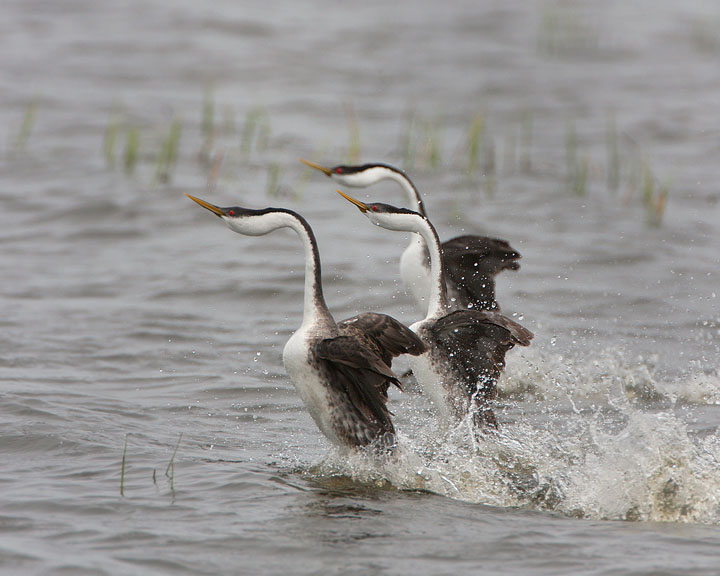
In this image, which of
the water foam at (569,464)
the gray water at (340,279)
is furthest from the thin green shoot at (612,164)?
the water foam at (569,464)

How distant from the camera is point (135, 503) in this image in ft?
19.4

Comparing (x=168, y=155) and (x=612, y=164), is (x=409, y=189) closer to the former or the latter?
(x=168, y=155)

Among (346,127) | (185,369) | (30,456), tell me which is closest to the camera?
(30,456)

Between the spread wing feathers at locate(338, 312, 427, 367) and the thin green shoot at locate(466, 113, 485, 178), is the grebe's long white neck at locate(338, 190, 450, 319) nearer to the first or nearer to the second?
the spread wing feathers at locate(338, 312, 427, 367)

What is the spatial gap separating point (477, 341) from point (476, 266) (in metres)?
1.47

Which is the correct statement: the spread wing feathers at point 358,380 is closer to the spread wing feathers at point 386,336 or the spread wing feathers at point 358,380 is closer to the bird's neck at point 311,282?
the spread wing feathers at point 386,336

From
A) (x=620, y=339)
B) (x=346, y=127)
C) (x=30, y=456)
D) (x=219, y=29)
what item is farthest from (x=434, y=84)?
(x=30, y=456)

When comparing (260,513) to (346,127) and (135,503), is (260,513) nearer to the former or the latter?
(135,503)

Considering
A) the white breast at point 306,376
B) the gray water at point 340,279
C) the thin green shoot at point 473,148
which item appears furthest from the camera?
the thin green shoot at point 473,148

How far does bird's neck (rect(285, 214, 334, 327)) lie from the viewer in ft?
21.1

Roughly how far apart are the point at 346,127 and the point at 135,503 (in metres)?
11.6

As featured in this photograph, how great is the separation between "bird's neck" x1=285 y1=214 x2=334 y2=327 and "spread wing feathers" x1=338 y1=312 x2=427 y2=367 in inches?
6.2

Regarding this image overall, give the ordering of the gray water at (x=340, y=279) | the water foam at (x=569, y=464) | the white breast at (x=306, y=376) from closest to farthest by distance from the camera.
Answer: the gray water at (x=340, y=279)
the water foam at (x=569, y=464)
the white breast at (x=306, y=376)

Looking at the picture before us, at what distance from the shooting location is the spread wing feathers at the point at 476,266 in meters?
8.50
